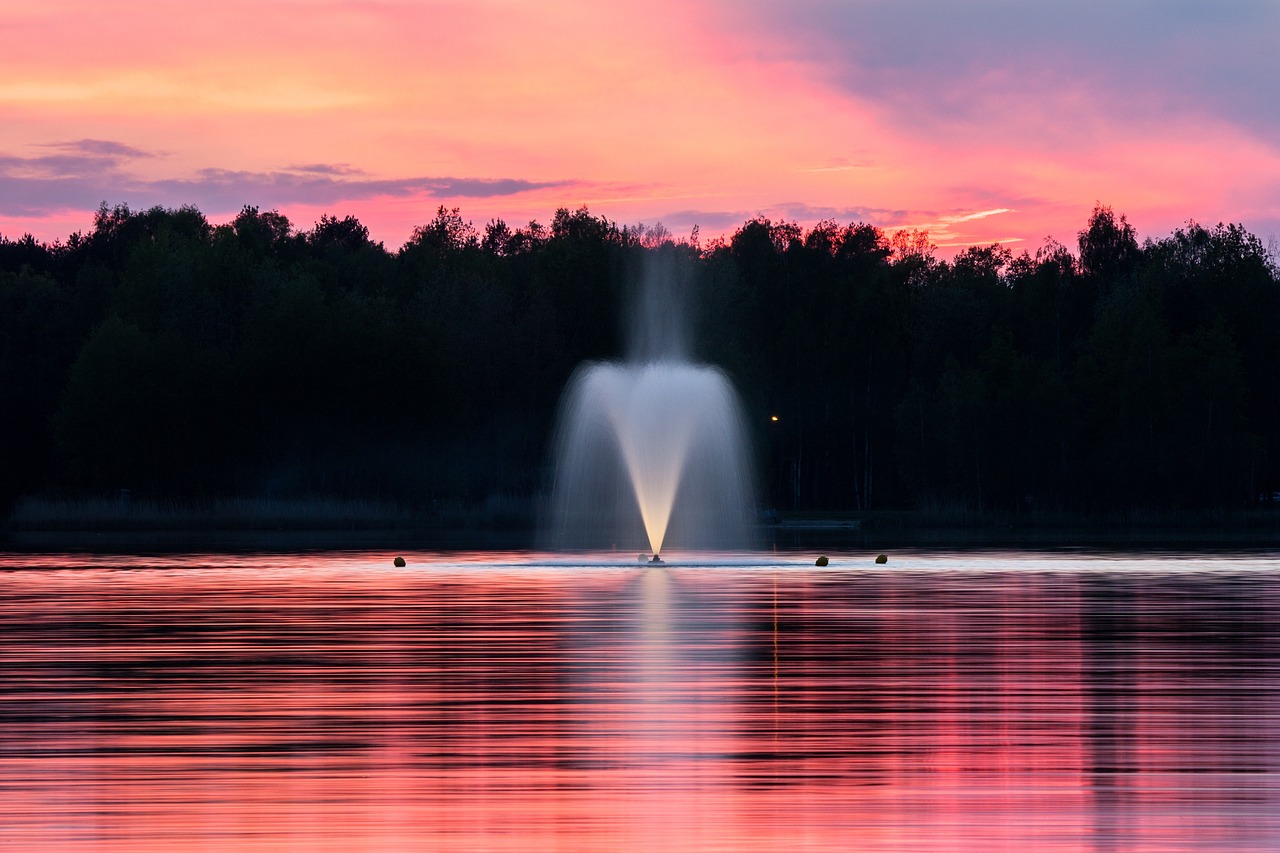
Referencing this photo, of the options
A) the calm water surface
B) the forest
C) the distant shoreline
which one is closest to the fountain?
the distant shoreline

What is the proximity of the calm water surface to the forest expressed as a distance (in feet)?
239

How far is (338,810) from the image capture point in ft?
42.2

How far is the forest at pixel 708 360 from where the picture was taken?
106125 millimetres

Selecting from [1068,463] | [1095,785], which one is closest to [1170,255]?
[1068,463]

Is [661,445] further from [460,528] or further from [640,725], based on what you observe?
[640,725]

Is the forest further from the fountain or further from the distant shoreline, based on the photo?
the fountain

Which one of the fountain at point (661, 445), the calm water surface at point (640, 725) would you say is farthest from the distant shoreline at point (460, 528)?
the calm water surface at point (640, 725)

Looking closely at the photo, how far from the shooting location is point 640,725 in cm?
1719

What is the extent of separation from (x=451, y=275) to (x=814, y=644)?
386 ft

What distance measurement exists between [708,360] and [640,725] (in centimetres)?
10566

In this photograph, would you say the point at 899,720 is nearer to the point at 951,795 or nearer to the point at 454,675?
the point at 951,795

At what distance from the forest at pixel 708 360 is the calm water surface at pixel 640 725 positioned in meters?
72.8

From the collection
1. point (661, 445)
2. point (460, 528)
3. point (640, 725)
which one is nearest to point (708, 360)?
point (460, 528)

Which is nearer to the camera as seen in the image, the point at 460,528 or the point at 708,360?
the point at 460,528
